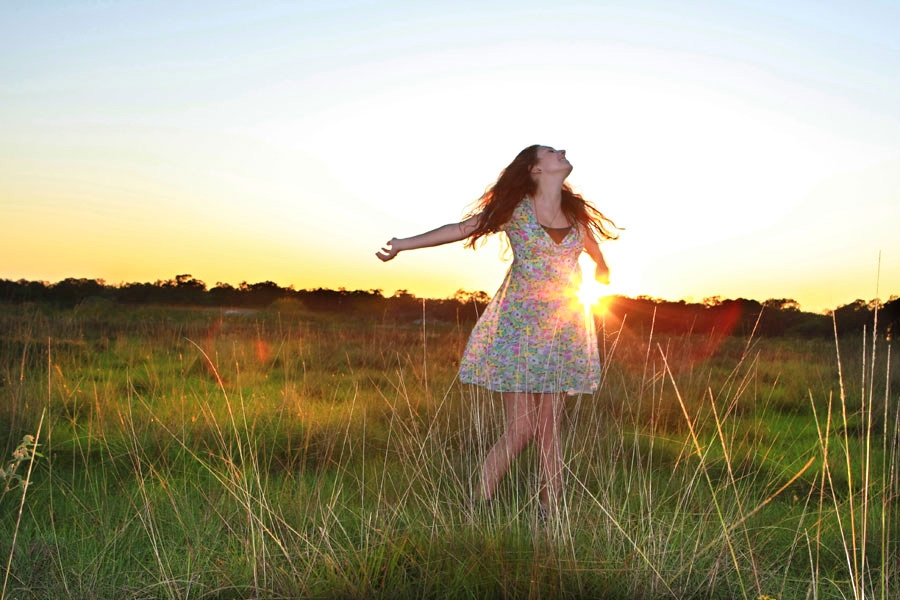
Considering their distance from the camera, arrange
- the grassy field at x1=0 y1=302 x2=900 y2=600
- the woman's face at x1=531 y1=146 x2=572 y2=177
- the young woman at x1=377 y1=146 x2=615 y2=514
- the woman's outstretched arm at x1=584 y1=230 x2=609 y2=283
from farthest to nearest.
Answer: the woman's outstretched arm at x1=584 y1=230 x2=609 y2=283, the woman's face at x1=531 y1=146 x2=572 y2=177, the young woman at x1=377 y1=146 x2=615 y2=514, the grassy field at x1=0 y1=302 x2=900 y2=600

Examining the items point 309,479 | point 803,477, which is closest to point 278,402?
point 309,479

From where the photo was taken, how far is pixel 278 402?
18.0 feet

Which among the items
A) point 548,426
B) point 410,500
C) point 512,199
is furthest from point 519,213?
point 410,500

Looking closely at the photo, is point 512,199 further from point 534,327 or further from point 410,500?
point 410,500

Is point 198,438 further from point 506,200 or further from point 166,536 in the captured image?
point 506,200

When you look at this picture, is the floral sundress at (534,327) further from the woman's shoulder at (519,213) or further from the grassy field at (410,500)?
the grassy field at (410,500)

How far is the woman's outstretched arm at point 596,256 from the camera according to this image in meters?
3.89

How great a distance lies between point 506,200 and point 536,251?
0.30 meters

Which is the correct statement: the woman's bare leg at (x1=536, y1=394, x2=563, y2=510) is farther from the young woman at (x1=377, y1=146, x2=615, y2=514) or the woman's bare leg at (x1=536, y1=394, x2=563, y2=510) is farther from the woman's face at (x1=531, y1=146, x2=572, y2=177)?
the woman's face at (x1=531, y1=146, x2=572, y2=177)

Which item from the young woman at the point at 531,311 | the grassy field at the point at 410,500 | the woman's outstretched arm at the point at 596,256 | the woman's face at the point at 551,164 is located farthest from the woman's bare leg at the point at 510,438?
the woman's face at the point at 551,164

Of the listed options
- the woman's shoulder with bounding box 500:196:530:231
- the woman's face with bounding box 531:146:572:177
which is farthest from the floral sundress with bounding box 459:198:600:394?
the woman's face with bounding box 531:146:572:177

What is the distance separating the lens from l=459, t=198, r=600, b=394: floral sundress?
141 inches

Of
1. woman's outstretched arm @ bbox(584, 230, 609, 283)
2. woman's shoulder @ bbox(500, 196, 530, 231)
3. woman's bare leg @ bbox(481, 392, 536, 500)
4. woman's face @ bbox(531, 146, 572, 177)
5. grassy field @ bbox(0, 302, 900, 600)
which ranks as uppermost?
woman's face @ bbox(531, 146, 572, 177)

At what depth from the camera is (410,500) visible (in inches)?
139
